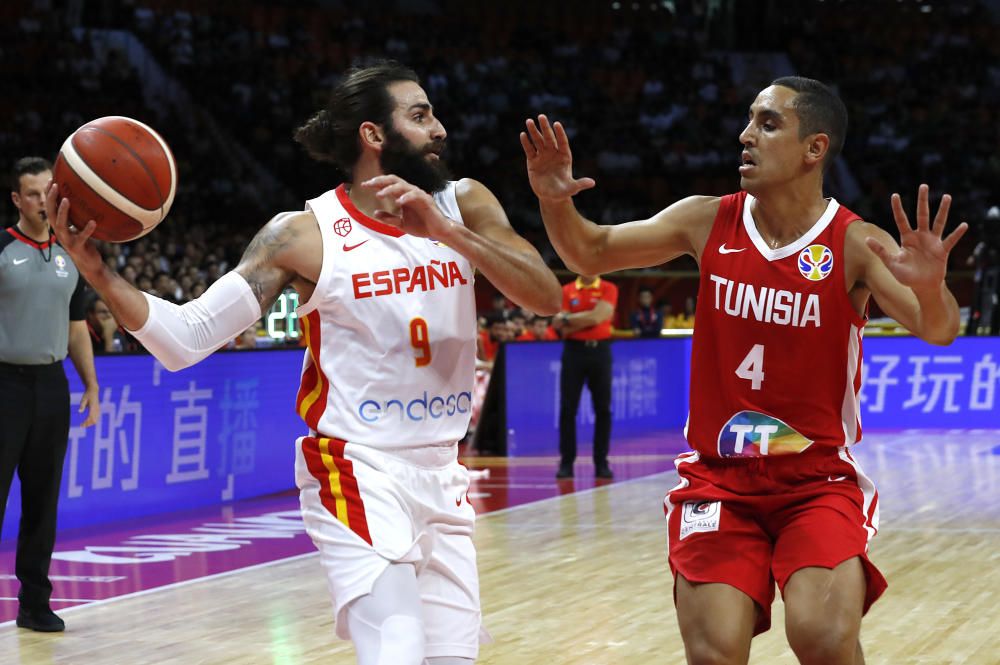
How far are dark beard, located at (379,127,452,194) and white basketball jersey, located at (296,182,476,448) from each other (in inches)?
5.8

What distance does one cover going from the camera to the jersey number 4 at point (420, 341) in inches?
145

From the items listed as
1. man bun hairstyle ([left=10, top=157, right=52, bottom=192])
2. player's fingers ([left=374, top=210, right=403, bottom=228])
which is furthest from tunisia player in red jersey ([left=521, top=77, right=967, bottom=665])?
man bun hairstyle ([left=10, top=157, right=52, bottom=192])

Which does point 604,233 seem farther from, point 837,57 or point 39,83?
point 837,57

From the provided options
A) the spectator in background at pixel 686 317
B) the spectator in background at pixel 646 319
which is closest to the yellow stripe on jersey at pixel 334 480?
the spectator in background at pixel 646 319

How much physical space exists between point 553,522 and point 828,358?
20.0 feet

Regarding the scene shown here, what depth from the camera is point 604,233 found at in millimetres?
4242

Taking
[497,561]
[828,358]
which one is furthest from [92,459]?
[828,358]

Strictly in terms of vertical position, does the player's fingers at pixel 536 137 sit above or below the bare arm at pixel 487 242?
above

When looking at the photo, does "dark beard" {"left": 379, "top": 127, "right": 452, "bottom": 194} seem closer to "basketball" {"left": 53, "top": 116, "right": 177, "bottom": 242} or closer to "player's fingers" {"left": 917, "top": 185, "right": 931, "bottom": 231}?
"basketball" {"left": 53, "top": 116, "right": 177, "bottom": 242}

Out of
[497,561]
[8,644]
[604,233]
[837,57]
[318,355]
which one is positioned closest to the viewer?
[318,355]

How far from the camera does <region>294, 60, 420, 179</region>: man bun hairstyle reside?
3.83 m

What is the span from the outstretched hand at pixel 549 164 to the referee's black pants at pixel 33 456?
3491 mm

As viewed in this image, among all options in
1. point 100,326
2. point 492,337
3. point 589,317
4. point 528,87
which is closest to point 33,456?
point 100,326

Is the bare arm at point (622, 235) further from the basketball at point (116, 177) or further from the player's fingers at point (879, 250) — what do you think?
the basketball at point (116, 177)
